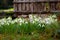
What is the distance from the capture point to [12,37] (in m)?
6.94

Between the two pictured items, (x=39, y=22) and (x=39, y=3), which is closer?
(x=39, y=22)

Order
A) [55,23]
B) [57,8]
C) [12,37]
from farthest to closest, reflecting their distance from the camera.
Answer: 1. [57,8]
2. [55,23]
3. [12,37]

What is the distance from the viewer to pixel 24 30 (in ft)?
28.1

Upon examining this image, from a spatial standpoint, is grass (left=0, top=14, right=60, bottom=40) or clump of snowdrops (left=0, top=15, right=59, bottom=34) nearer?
grass (left=0, top=14, right=60, bottom=40)

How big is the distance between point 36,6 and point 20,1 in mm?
961

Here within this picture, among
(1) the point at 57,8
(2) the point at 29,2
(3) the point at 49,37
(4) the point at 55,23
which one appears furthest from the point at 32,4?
(3) the point at 49,37

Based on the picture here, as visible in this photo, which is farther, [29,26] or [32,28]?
[29,26]

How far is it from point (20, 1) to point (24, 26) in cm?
556

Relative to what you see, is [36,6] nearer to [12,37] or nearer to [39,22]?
[39,22]

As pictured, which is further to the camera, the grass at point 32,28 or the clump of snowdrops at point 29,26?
the clump of snowdrops at point 29,26

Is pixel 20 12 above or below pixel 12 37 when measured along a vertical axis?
below

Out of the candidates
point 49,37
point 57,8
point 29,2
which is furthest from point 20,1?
point 49,37

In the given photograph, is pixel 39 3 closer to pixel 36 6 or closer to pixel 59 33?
pixel 36 6

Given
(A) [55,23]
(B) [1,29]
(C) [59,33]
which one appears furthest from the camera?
(B) [1,29]
